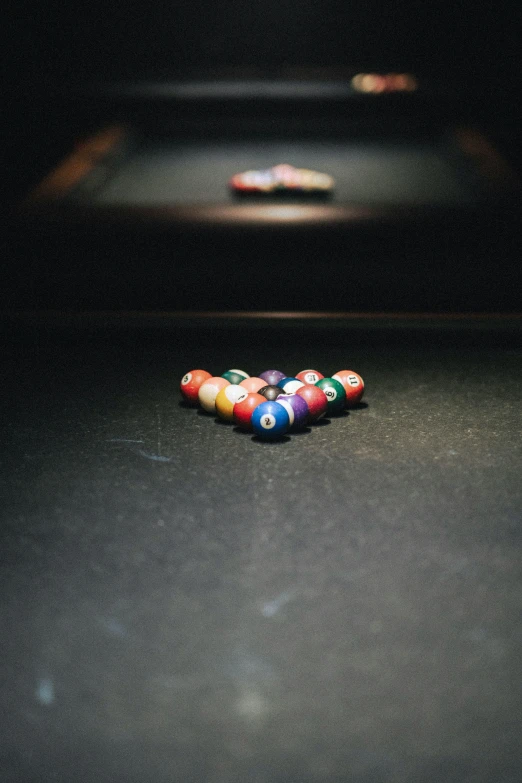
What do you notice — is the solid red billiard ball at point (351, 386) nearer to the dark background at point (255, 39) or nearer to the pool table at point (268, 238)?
the pool table at point (268, 238)

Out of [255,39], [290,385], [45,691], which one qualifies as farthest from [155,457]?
[255,39]

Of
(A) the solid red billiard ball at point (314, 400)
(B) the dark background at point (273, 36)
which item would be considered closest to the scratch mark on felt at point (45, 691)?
(A) the solid red billiard ball at point (314, 400)

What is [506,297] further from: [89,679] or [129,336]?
[89,679]

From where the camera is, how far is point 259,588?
5.32 feet

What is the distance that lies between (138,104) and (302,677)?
7186 mm

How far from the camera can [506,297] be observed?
383 centimetres

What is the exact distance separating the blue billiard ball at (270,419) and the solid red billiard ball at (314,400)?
0.47 feet

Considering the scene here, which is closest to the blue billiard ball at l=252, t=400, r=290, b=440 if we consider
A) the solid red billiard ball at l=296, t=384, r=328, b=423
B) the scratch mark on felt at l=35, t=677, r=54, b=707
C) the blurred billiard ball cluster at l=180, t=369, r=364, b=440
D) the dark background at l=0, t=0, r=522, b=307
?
the blurred billiard ball cluster at l=180, t=369, r=364, b=440

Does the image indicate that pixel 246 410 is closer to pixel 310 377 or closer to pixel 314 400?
pixel 314 400

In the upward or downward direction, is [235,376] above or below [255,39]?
below

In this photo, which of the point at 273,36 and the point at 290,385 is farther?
the point at 273,36

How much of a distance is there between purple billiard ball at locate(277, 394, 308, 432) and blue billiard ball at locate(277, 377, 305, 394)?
0.39 feet

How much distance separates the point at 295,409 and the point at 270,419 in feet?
0.40

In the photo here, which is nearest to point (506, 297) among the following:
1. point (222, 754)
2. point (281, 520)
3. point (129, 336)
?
point (129, 336)
